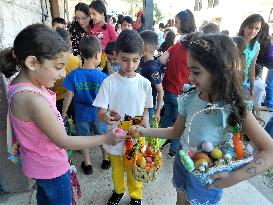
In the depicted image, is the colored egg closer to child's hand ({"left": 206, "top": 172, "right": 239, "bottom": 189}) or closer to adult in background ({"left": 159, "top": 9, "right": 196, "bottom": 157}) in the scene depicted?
child's hand ({"left": 206, "top": 172, "right": 239, "bottom": 189})

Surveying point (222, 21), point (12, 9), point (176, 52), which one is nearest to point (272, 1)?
point (222, 21)

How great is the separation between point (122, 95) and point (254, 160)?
3.81 ft

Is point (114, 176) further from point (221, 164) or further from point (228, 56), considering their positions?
point (228, 56)

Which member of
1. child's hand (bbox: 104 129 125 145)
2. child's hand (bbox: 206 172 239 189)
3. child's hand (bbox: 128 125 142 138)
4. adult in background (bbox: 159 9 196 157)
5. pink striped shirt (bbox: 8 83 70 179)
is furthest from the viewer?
adult in background (bbox: 159 9 196 157)

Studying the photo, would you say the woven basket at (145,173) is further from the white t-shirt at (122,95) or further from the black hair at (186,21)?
the black hair at (186,21)

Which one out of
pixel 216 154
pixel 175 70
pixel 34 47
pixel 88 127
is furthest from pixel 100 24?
pixel 216 154

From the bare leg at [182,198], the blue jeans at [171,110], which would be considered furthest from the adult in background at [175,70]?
the bare leg at [182,198]

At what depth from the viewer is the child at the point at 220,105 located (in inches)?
52.6

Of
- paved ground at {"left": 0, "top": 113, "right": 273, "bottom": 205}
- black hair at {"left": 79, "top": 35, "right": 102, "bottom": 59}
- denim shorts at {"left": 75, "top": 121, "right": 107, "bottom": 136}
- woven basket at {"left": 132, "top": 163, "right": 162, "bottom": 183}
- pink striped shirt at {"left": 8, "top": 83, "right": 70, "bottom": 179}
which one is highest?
black hair at {"left": 79, "top": 35, "right": 102, "bottom": 59}

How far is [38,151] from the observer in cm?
166

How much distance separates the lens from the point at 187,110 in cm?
168

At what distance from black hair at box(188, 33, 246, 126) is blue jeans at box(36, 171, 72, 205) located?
1.16 m

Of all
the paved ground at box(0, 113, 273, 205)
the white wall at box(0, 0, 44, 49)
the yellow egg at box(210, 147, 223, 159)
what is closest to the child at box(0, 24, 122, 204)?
the yellow egg at box(210, 147, 223, 159)

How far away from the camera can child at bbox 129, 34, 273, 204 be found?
1.34 metres
